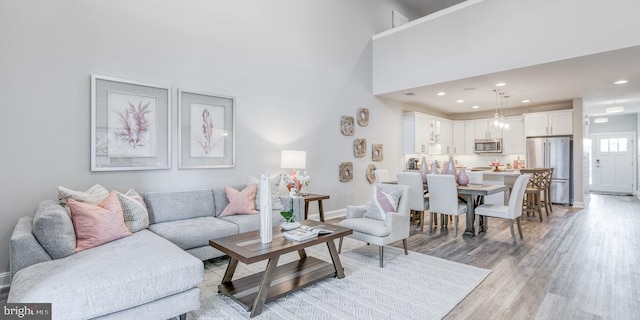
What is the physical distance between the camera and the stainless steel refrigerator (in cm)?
703

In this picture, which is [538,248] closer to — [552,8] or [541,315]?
[541,315]

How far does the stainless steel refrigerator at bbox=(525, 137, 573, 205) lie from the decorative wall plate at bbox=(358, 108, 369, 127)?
4302mm

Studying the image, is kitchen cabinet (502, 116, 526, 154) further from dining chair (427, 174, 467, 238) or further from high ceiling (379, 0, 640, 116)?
dining chair (427, 174, 467, 238)

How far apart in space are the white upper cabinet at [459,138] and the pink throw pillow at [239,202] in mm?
6895

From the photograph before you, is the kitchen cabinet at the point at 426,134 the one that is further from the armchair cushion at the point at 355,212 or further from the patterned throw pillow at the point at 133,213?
the patterned throw pillow at the point at 133,213

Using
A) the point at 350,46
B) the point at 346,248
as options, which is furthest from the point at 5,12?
the point at 350,46

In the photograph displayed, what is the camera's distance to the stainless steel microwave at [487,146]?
27.0 ft

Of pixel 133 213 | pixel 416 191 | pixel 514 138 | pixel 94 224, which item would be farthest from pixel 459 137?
pixel 94 224

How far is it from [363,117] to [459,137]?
4.09 metres

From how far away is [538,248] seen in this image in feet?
13.0

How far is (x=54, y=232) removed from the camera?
2.29 meters

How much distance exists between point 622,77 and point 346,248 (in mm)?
5382

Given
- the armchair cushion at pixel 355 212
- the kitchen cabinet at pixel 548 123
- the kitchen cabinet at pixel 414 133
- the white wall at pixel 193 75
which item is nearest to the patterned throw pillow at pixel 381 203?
the armchair cushion at pixel 355 212

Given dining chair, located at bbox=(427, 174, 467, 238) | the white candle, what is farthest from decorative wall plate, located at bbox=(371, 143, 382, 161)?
the white candle
